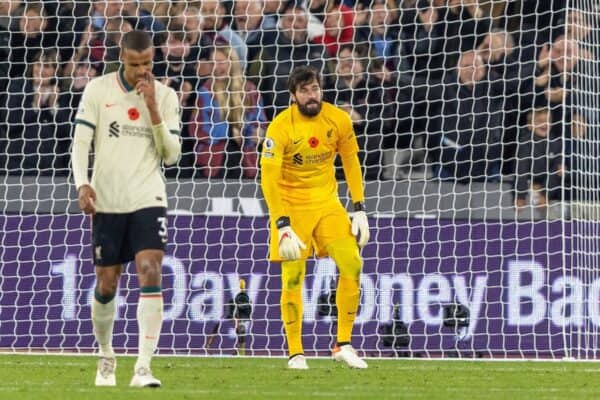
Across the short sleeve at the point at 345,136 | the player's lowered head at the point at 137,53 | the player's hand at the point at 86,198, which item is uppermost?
the short sleeve at the point at 345,136

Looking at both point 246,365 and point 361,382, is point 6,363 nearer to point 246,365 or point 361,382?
point 246,365

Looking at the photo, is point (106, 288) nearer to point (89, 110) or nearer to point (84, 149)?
point (84, 149)

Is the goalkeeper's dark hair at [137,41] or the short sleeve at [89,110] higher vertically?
the goalkeeper's dark hair at [137,41]

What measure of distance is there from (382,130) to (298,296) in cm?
373

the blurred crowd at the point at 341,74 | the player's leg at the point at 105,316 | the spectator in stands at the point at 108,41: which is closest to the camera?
the player's leg at the point at 105,316

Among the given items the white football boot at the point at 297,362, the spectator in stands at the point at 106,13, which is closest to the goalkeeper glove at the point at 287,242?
the white football boot at the point at 297,362

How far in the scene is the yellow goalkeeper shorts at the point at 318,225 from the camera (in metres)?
10.5

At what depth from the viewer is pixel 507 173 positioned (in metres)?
13.6

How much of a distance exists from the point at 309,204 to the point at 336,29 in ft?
13.1

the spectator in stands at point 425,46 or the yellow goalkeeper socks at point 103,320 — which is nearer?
the yellow goalkeeper socks at point 103,320

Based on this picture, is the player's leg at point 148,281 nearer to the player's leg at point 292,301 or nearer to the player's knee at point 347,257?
the player's leg at point 292,301

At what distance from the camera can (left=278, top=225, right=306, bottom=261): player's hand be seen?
1024 centimetres

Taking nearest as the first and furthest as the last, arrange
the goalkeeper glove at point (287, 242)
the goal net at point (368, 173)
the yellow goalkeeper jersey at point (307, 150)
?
the goalkeeper glove at point (287, 242), the yellow goalkeeper jersey at point (307, 150), the goal net at point (368, 173)

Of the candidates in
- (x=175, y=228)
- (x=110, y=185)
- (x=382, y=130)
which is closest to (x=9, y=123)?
(x=175, y=228)
